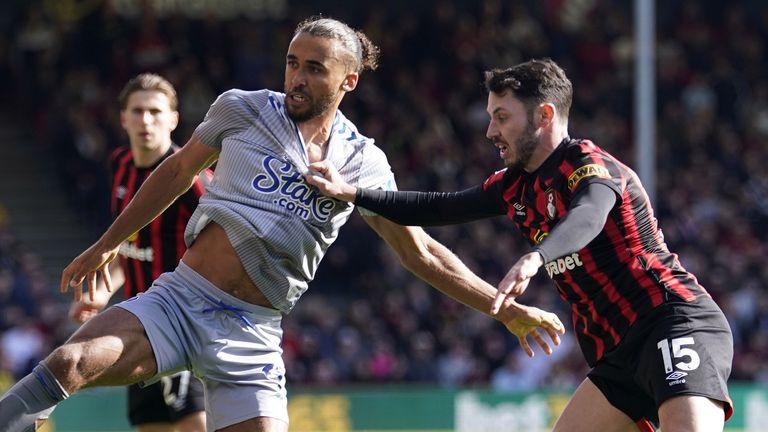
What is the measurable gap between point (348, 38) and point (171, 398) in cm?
242

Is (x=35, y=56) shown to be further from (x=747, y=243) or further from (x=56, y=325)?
(x=747, y=243)

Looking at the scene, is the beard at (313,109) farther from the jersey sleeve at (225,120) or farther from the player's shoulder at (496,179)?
the player's shoulder at (496,179)

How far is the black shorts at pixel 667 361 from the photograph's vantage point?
5418mm

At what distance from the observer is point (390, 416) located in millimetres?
14312

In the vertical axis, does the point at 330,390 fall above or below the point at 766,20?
below

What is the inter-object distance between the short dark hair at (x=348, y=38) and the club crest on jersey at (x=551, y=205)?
1.02 m

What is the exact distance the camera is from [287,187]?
5617 millimetres

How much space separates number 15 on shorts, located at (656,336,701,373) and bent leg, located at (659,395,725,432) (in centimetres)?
13

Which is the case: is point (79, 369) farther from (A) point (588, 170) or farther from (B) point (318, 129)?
(A) point (588, 170)

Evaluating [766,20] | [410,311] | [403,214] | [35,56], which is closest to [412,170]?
[410,311]

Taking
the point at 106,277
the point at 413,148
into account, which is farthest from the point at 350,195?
the point at 413,148

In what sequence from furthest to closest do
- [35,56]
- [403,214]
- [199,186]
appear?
[35,56] → [199,186] → [403,214]

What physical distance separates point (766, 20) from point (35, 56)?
11591 mm

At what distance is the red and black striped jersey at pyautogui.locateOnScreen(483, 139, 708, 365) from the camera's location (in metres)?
5.57
